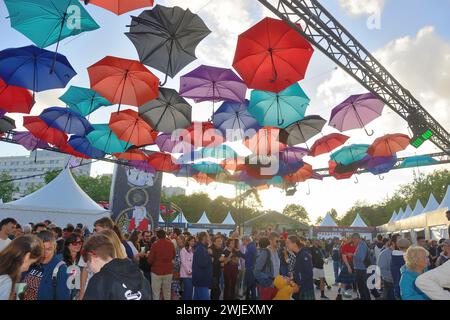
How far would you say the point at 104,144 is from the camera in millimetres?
11797

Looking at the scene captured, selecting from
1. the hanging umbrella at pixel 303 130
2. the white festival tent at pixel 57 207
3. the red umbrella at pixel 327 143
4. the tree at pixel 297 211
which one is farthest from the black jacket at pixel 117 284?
the tree at pixel 297 211

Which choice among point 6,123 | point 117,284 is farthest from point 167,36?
Answer: point 6,123

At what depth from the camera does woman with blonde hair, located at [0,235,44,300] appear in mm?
2563

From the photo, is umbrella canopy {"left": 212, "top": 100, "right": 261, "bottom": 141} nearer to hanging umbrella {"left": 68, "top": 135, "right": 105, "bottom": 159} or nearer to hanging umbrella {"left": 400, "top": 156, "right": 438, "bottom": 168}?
hanging umbrella {"left": 68, "top": 135, "right": 105, "bottom": 159}

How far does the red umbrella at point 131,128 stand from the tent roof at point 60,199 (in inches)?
309

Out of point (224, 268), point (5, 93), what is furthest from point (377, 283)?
point (5, 93)

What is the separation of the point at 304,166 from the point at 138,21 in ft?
34.0

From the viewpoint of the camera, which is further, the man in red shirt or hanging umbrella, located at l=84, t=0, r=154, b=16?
the man in red shirt

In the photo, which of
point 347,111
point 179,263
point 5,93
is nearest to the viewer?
point 5,93

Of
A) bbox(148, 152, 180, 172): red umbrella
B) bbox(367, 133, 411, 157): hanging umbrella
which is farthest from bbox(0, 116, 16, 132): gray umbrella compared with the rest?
bbox(367, 133, 411, 157): hanging umbrella

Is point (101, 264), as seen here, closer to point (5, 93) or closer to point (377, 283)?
point (5, 93)

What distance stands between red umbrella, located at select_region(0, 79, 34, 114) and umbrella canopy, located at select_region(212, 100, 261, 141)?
5234mm

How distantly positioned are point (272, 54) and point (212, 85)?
2.24 metres

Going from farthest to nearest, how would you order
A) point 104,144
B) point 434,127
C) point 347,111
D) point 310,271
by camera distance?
point 434,127
point 104,144
point 347,111
point 310,271
